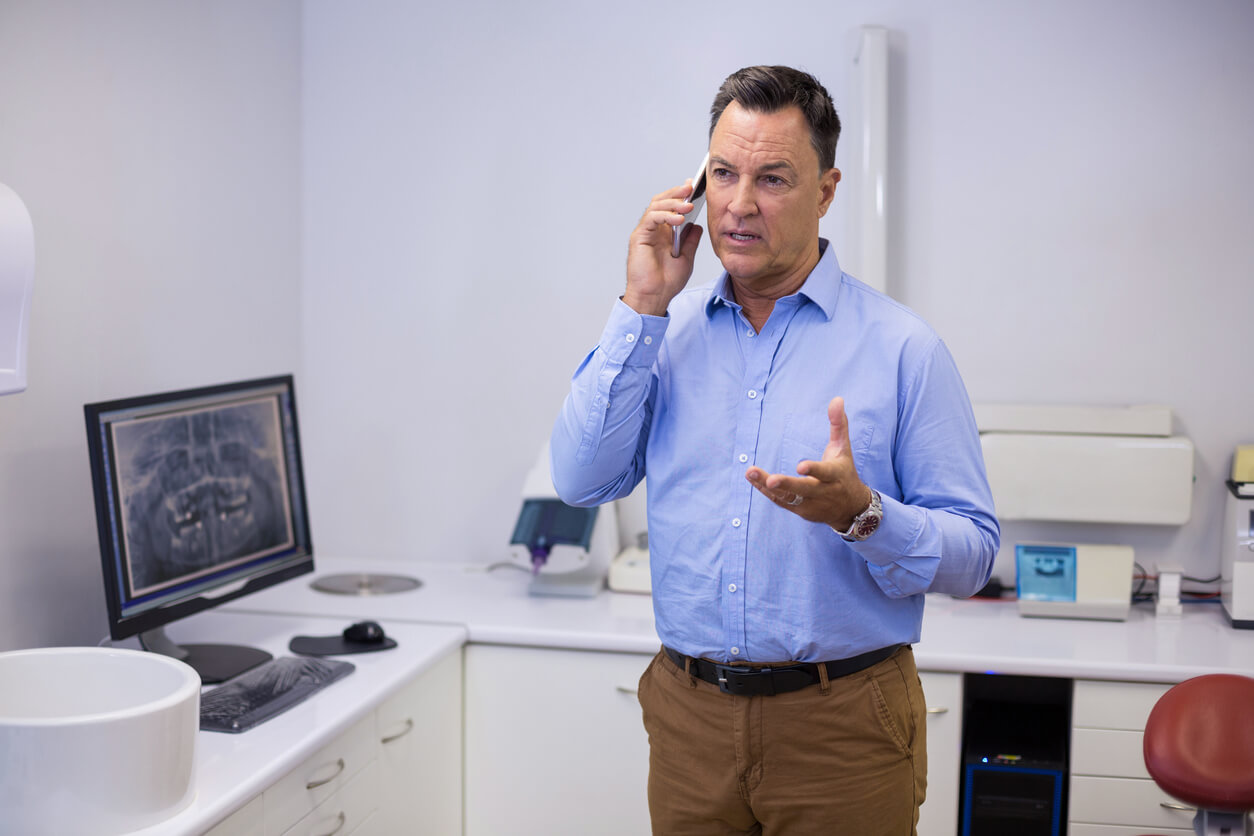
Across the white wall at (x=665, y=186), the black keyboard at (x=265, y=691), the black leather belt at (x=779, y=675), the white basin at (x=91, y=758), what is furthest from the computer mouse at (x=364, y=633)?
the black leather belt at (x=779, y=675)

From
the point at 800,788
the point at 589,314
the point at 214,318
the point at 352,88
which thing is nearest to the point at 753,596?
the point at 800,788

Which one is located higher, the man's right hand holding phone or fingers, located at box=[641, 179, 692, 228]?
fingers, located at box=[641, 179, 692, 228]

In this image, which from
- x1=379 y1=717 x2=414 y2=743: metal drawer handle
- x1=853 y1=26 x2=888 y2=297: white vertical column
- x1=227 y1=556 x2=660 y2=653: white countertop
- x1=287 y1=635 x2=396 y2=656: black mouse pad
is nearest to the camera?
x1=379 y1=717 x2=414 y2=743: metal drawer handle

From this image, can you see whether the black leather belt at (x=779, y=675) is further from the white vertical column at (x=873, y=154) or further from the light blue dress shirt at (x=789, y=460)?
the white vertical column at (x=873, y=154)

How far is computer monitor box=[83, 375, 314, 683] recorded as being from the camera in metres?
1.88

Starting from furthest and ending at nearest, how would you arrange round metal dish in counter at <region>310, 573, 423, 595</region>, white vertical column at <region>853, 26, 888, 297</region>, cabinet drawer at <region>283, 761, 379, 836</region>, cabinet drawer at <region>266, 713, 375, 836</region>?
1. round metal dish in counter at <region>310, 573, 423, 595</region>
2. white vertical column at <region>853, 26, 888, 297</region>
3. cabinet drawer at <region>283, 761, 379, 836</region>
4. cabinet drawer at <region>266, 713, 375, 836</region>

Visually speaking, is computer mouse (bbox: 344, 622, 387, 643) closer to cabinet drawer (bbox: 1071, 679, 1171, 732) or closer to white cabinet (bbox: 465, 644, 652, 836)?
white cabinet (bbox: 465, 644, 652, 836)

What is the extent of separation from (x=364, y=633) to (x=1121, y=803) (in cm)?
162

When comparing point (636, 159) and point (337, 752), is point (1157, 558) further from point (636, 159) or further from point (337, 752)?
point (337, 752)

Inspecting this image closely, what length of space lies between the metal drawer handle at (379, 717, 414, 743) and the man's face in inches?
47.6

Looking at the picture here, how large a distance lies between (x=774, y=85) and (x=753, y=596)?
71cm

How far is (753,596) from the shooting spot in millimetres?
1474

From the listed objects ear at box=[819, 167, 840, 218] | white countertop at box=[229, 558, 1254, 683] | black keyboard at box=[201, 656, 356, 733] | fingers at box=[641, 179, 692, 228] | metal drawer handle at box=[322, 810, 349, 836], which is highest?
ear at box=[819, 167, 840, 218]

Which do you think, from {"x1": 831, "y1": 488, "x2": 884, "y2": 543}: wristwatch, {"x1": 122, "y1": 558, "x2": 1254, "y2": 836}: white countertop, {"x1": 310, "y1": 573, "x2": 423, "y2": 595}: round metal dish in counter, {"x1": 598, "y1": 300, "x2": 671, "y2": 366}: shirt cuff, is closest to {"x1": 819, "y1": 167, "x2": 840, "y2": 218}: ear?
{"x1": 598, "y1": 300, "x2": 671, "y2": 366}: shirt cuff
